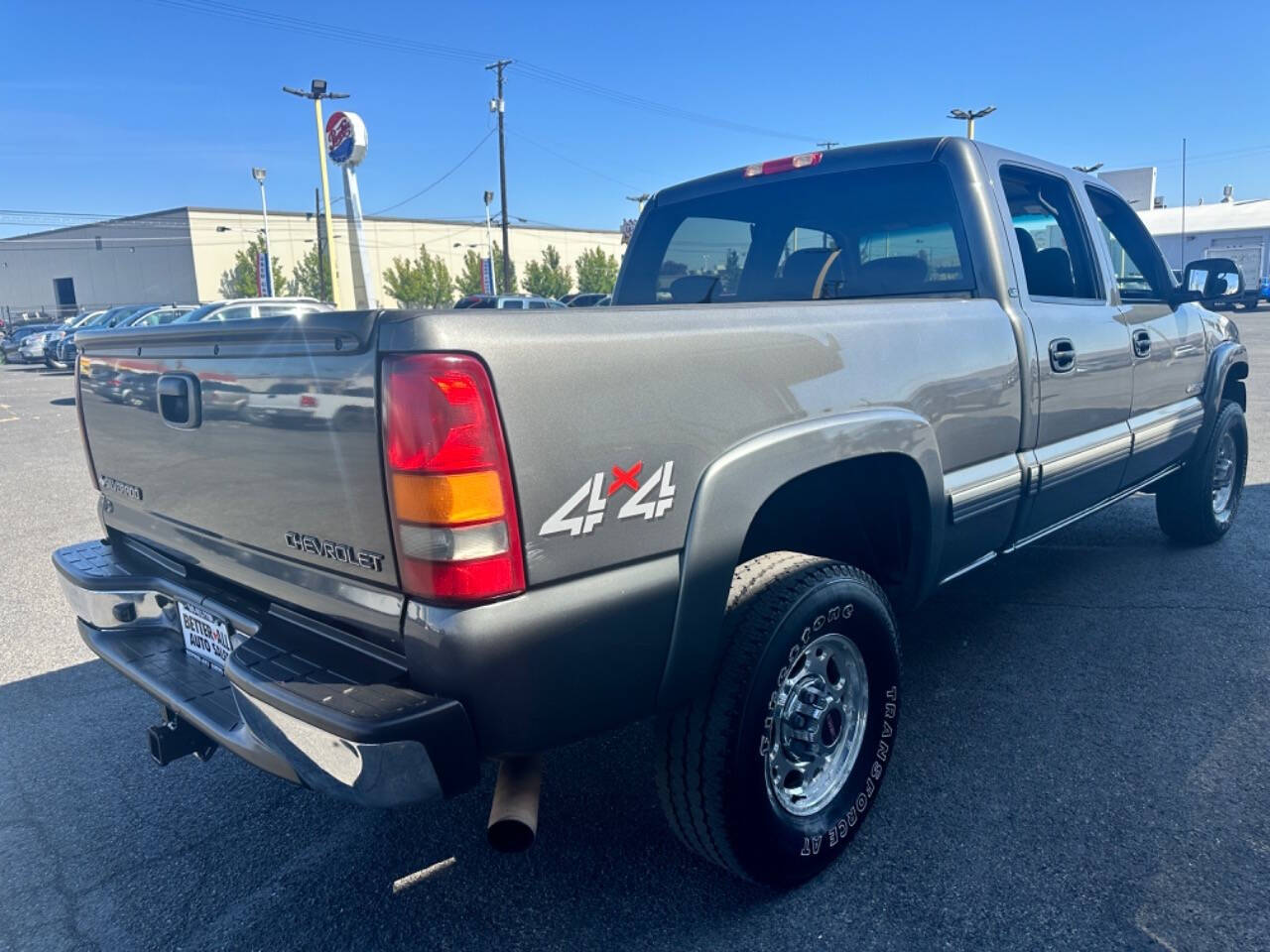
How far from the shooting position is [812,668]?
95.7 inches

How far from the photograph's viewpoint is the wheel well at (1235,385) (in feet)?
16.7

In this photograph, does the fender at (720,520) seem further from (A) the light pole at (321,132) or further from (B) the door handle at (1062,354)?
(A) the light pole at (321,132)

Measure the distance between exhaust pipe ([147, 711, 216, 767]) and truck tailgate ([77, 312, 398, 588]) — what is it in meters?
0.47

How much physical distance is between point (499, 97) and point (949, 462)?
3796cm

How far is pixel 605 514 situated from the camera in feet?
5.98

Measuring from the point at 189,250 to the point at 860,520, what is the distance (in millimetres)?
64535

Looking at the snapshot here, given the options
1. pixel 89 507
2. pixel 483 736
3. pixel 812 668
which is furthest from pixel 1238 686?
pixel 89 507

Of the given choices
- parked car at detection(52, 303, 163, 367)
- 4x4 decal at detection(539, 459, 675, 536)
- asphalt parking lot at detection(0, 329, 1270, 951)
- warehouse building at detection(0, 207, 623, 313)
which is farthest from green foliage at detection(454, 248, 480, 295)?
4x4 decal at detection(539, 459, 675, 536)

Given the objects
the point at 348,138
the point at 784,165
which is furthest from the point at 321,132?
the point at 784,165

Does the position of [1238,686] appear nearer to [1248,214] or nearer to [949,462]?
[949,462]

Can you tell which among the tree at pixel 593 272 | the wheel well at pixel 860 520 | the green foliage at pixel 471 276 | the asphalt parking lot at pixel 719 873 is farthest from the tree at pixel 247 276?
the wheel well at pixel 860 520

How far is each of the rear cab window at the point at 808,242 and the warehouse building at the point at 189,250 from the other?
5139 cm

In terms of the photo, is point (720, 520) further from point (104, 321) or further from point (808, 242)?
point (104, 321)

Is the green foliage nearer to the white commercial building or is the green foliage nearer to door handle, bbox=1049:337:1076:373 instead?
the white commercial building
